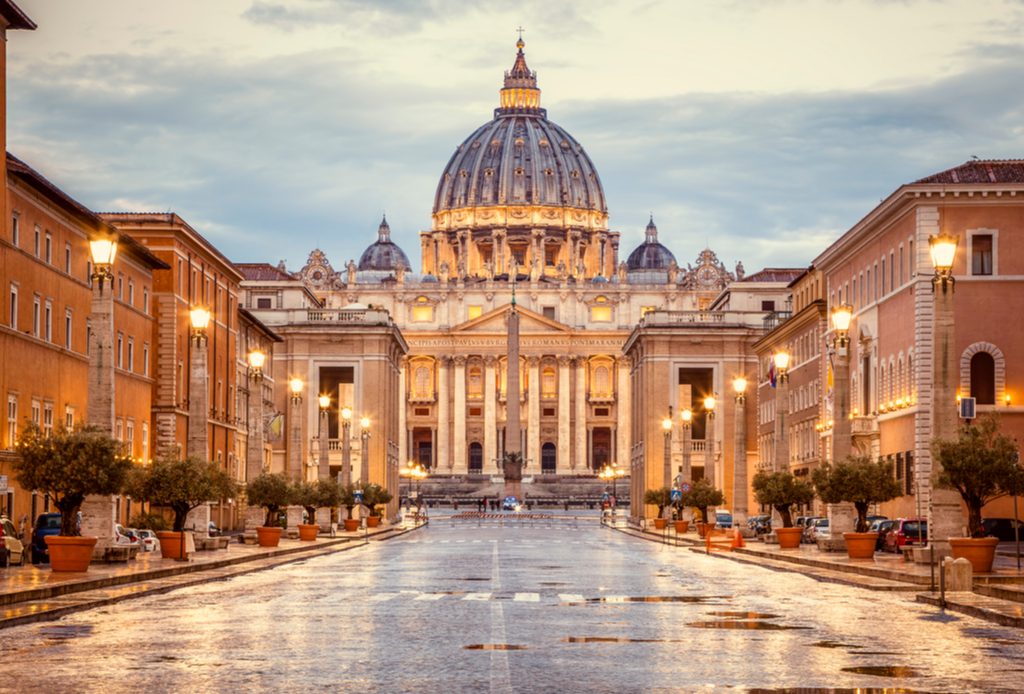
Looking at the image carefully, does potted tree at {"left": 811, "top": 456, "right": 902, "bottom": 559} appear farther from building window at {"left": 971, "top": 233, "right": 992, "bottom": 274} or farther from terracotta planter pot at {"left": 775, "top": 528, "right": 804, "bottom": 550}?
building window at {"left": 971, "top": 233, "right": 992, "bottom": 274}

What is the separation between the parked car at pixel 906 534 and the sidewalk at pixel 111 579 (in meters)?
17.4

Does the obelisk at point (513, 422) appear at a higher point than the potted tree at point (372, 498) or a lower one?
higher

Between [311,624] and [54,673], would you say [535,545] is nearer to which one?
[311,624]

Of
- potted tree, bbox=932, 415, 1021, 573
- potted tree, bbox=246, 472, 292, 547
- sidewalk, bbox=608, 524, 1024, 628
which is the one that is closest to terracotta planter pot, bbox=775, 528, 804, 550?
sidewalk, bbox=608, 524, 1024, 628

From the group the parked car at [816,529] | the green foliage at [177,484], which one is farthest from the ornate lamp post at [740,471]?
the green foliage at [177,484]

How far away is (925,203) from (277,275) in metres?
97.2

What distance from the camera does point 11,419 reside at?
53.2m

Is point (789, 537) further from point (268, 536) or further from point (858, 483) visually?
point (268, 536)

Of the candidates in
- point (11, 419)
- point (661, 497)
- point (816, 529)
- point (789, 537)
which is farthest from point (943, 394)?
point (661, 497)

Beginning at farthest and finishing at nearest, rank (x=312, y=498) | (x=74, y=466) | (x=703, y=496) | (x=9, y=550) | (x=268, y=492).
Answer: (x=703, y=496), (x=312, y=498), (x=268, y=492), (x=9, y=550), (x=74, y=466)

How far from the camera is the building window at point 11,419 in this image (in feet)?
173

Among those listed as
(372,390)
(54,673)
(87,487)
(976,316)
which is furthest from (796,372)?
(54,673)

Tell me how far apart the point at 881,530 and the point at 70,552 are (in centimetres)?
2906

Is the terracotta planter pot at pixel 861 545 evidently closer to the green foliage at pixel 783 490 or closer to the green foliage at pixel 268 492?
the green foliage at pixel 783 490
